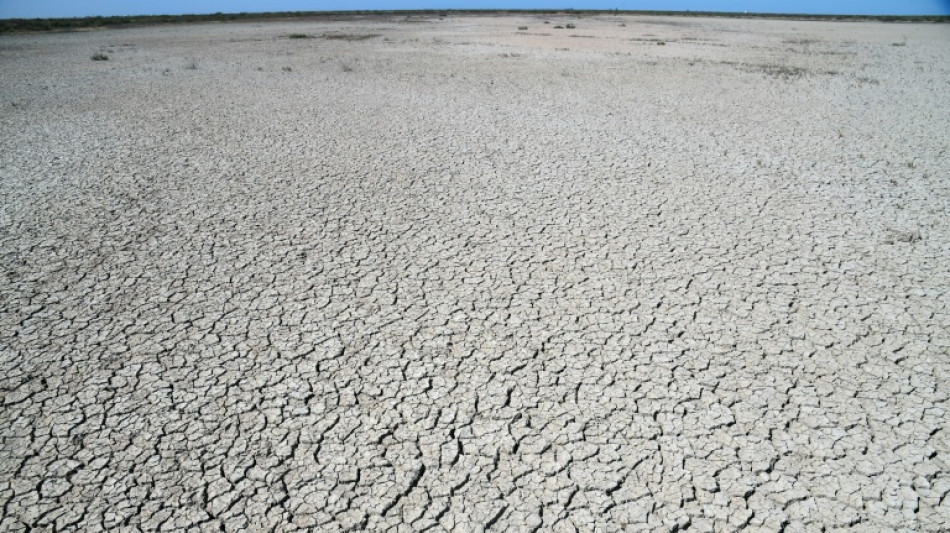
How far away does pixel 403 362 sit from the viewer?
95.8 inches

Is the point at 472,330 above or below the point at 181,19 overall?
below

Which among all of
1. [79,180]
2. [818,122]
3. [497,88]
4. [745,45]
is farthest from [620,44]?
[79,180]

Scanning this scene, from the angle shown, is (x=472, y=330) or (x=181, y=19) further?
(x=181, y=19)

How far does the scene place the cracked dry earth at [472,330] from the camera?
1.81m

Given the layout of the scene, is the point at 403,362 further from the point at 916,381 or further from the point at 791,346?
the point at 916,381

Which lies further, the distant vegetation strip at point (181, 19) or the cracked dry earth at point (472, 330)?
the distant vegetation strip at point (181, 19)

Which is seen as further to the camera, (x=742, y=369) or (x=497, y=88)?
(x=497, y=88)

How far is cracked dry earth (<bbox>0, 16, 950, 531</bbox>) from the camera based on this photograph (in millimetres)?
1808

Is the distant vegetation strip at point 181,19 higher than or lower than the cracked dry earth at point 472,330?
higher

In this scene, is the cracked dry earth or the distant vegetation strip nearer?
the cracked dry earth

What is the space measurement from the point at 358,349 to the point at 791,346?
197cm

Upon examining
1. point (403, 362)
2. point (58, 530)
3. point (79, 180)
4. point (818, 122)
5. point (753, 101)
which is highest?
point (753, 101)

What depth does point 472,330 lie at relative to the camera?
2668 mm

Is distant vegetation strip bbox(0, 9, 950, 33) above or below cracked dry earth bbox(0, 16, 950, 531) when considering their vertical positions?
A: above
